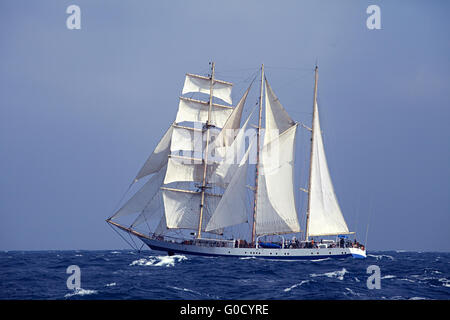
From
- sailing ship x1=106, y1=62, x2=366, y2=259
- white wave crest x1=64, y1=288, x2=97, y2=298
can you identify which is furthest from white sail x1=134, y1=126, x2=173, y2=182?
white wave crest x1=64, y1=288, x2=97, y2=298

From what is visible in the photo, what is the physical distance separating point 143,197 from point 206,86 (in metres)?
17.2

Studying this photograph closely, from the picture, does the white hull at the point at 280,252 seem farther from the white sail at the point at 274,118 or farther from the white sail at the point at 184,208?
the white sail at the point at 274,118

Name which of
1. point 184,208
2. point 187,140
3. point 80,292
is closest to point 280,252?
point 184,208

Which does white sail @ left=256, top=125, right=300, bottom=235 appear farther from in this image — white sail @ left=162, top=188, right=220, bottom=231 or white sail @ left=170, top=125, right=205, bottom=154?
white sail @ left=170, top=125, right=205, bottom=154

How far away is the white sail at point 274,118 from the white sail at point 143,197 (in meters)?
14.9

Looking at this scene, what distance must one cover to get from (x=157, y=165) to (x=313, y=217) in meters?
21.1

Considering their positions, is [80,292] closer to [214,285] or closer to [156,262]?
[214,285]

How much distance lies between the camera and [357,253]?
56562mm

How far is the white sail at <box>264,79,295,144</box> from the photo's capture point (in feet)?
187

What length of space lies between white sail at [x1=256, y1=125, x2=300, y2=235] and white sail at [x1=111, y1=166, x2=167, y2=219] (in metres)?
13.8

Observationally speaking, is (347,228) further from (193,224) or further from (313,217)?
(193,224)

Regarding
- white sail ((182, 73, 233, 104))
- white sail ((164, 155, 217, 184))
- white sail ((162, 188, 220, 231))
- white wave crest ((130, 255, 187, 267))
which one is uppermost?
white sail ((182, 73, 233, 104))

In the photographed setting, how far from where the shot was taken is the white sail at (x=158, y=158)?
61.8 meters
